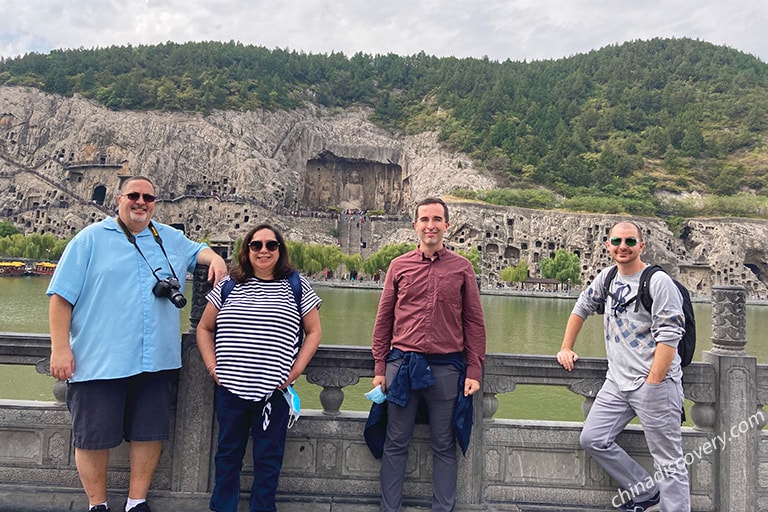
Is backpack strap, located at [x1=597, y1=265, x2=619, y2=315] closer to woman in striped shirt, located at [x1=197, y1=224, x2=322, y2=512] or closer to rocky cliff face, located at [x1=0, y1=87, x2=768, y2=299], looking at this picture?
woman in striped shirt, located at [x1=197, y1=224, x2=322, y2=512]

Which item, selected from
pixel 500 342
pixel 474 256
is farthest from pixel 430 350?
pixel 474 256

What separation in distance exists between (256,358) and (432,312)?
49.0 inches

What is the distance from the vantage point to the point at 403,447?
3.50 m

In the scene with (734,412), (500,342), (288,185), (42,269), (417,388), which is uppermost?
(288,185)

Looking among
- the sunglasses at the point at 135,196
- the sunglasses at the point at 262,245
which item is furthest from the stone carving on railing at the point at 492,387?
the sunglasses at the point at 135,196

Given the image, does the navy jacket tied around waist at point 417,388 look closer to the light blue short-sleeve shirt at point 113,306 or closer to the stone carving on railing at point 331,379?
the stone carving on railing at point 331,379

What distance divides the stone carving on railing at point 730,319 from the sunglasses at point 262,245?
345 centimetres

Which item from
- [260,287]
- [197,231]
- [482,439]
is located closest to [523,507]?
[482,439]

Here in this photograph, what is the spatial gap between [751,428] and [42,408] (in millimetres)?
5645

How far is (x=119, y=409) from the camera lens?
3260 mm

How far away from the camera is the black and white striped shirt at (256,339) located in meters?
3.20

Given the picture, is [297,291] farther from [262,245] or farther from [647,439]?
[647,439]

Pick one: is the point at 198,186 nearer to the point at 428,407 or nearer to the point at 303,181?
the point at 303,181

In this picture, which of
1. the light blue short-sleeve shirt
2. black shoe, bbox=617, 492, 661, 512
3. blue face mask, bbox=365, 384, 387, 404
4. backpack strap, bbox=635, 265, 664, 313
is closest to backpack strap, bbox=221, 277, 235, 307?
the light blue short-sleeve shirt
